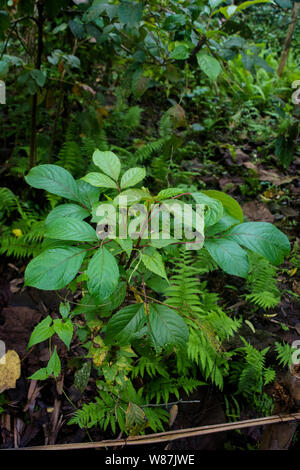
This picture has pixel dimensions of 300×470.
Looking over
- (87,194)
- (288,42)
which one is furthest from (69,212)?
(288,42)

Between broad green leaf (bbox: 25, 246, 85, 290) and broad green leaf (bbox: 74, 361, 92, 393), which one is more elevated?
broad green leaf (bbox: 25, 246, 85, 290)

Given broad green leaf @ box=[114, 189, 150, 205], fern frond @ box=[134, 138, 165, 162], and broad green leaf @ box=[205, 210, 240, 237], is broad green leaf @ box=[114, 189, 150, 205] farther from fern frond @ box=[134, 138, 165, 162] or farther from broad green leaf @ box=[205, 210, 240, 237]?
fern frond @ box=[134, 138, 165, 162]

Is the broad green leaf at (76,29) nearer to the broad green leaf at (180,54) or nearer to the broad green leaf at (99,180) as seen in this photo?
the broad green leaf at (180,54)

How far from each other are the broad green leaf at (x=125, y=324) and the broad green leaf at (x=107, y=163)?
0.44 m

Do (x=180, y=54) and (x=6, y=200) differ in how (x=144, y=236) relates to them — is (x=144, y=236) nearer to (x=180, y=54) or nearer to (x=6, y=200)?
(x=180, y=54)

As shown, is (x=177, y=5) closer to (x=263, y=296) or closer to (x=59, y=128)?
(x=263, y=296)

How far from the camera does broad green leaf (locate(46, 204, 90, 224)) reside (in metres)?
1.04

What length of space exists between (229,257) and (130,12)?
4.01 feet

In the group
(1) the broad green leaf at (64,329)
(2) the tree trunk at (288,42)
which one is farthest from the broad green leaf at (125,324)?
Result: (2) the tree trunk at (288,42)

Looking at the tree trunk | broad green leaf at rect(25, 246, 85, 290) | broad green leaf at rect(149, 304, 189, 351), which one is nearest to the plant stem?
broad green leaf at rect(25, 246, 85, 290)

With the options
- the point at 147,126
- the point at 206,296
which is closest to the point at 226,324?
the point at 206,296

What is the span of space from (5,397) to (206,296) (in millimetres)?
1251

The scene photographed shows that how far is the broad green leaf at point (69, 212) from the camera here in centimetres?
104

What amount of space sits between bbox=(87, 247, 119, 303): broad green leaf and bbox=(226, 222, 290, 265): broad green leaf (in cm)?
40
